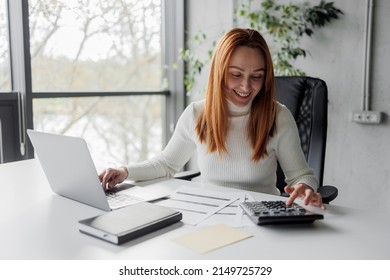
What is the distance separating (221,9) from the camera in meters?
3.11

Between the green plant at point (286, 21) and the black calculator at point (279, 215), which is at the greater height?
the green plant at point (286, 21)

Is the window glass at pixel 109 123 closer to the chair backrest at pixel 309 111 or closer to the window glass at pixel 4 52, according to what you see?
the window glass at pixel 4 52

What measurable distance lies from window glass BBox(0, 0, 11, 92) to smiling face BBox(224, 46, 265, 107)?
53.7 inches

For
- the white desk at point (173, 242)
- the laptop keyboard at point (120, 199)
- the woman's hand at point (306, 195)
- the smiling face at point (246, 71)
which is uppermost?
the smiling face at point (246, 71)

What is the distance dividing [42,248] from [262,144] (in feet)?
2.87

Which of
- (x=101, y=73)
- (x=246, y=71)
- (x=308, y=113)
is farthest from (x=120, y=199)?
(x=101, y=73)

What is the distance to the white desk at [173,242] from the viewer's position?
0.82 meters

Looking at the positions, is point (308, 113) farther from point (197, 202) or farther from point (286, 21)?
point (286, 21)

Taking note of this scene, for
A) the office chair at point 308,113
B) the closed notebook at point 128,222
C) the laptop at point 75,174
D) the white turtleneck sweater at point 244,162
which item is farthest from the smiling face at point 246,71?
the closed notebook at point 128,222

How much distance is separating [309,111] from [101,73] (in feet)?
5.31

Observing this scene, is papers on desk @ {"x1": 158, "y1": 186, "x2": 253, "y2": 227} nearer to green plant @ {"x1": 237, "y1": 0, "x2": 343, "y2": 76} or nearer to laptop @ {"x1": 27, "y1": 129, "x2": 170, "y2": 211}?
laptop @ {"x1": 27, "y1": 129, "x2": 170, "y2": 211}

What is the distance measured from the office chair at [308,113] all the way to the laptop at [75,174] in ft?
1.38

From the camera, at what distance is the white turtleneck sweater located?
1.48 meters

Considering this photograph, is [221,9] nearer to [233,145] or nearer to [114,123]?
[114,123]
